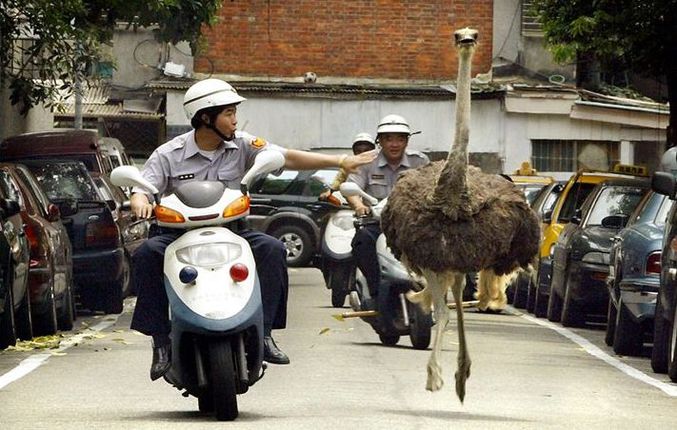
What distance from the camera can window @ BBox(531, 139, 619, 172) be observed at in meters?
40.7

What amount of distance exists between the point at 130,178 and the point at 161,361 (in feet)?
3.25

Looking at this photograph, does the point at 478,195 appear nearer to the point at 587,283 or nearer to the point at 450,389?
the point at 450,389

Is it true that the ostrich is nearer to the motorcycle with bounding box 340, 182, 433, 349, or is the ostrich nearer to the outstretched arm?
the outstretched arm

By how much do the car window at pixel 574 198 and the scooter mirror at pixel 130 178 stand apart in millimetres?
13956

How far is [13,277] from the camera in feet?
51.3

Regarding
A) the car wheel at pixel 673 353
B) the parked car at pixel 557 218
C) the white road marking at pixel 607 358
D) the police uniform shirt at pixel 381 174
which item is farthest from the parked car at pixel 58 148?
the car wheel at pixel 673 353

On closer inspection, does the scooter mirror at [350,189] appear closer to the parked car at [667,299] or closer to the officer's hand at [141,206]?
the parked car at [667,299]

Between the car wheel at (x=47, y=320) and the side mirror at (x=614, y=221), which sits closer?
the car wheel at (x=47, y=320)

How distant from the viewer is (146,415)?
1037 cm

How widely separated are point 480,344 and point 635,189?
481 cm

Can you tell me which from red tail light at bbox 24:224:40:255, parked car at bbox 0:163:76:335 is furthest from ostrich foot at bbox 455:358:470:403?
red tail light at bbox 24:224:40:255

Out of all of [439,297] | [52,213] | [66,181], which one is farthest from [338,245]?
[439,297]

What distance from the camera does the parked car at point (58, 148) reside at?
25.0 m

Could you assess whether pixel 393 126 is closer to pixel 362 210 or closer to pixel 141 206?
pixel 362 210
